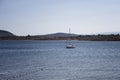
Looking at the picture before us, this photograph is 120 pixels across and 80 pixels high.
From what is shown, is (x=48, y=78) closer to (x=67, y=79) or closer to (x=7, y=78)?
(x=67, y=79)

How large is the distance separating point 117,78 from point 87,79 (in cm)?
337

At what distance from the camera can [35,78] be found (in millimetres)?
27516

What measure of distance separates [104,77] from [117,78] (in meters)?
1.38

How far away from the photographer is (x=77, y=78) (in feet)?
89.9

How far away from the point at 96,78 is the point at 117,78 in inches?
91.0

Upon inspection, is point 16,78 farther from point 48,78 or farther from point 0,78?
point 48,78

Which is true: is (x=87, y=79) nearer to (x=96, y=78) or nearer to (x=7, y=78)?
(x=96, y=78)

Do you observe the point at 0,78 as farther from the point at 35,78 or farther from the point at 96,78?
the point at 96,78

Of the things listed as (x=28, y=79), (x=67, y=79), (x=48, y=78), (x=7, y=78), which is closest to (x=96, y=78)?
(x=67, y=79)

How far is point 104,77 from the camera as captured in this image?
27.9 metres

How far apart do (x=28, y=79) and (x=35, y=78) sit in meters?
0.95

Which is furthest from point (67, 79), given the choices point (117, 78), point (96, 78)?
point (117, 78)

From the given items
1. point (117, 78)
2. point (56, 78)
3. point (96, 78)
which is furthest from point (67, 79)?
point (117, 78)

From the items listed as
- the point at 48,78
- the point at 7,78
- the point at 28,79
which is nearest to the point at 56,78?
the point at 48,78
